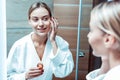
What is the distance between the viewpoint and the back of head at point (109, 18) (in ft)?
1.29

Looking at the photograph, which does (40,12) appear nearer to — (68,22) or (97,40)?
(68,22)

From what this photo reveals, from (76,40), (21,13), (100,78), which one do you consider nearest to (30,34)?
(21,13)

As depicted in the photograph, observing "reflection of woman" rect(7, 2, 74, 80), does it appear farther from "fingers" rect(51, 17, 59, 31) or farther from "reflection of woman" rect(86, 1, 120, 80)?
"reflection of woman" rect(86, 1, 120, 80)

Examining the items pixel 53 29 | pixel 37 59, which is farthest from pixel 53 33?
pixel 37 59

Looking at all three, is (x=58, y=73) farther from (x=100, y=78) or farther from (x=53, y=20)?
(x=100, y=78)

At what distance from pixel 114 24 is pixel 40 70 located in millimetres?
410

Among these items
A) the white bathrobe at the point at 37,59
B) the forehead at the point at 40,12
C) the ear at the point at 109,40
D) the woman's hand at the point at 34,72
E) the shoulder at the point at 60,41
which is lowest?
the woman's hand at the point at 34,72

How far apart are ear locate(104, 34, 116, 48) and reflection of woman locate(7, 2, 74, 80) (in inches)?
13.1

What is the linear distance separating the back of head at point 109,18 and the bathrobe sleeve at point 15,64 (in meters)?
0.40

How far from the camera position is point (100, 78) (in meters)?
0.47

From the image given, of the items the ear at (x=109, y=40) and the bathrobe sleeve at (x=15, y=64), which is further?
the bathrobe sleeve at (x=15, y=64)

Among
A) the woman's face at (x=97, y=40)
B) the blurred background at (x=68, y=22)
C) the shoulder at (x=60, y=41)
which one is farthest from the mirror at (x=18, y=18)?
the woman's face at (x=97, y=40)

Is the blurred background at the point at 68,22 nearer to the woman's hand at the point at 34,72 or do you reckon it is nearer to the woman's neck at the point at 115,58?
the woman's hand at the point at 34,72

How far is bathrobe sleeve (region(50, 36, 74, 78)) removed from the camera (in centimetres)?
73
